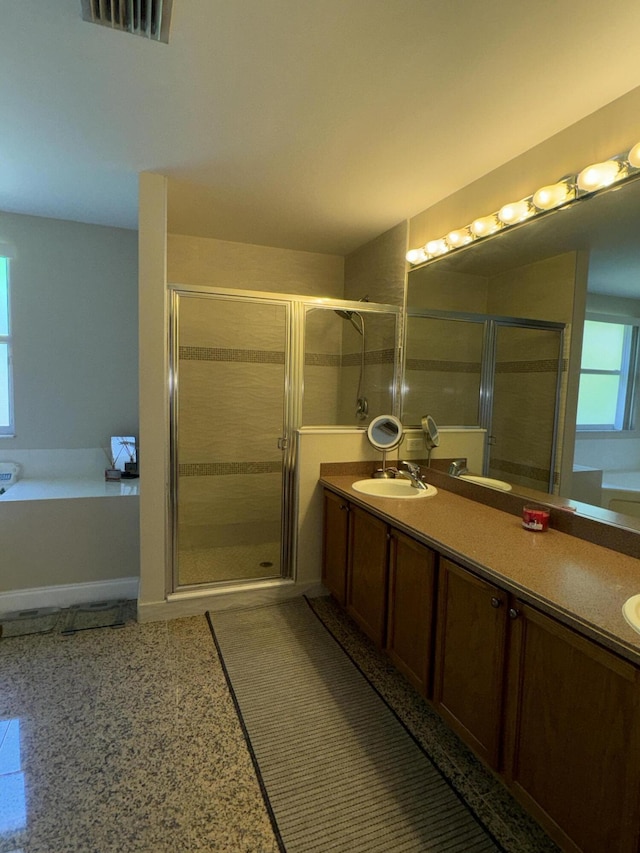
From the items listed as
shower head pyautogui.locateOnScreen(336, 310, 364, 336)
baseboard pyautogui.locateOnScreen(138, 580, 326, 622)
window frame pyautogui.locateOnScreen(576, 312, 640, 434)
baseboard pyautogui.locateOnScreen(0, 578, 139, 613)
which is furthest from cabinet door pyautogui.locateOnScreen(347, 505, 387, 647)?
baseboard pyautogui.locateOnScreen(0, 578, 139, 613)

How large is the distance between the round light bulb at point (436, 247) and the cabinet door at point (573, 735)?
196cm

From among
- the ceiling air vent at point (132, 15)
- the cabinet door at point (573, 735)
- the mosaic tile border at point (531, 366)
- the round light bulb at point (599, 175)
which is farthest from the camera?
the mosaic tile border at point (531, 366)

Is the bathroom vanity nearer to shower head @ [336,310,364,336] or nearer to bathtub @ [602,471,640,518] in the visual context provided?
bathtub @ [602,471,640,518]

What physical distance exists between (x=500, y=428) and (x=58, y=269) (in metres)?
3.08

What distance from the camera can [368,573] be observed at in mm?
2285

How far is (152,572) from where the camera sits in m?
2.58

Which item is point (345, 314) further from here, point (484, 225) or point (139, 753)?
point (139, 753)

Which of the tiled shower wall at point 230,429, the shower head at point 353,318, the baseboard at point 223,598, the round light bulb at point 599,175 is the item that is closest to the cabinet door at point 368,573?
the baseboard at point 223,598

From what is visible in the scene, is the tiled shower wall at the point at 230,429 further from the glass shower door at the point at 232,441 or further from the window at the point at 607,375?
the window at the point at 607,375

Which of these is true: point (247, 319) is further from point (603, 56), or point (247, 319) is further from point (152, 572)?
point (603, 56)

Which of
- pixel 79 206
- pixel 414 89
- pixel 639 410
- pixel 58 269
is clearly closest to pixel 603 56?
pixel 414 89

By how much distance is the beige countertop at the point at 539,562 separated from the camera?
115 centimetres

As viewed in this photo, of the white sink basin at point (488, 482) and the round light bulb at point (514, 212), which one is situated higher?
the round light bulb at point (514, 212)

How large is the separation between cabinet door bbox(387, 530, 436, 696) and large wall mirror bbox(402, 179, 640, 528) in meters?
0.62
